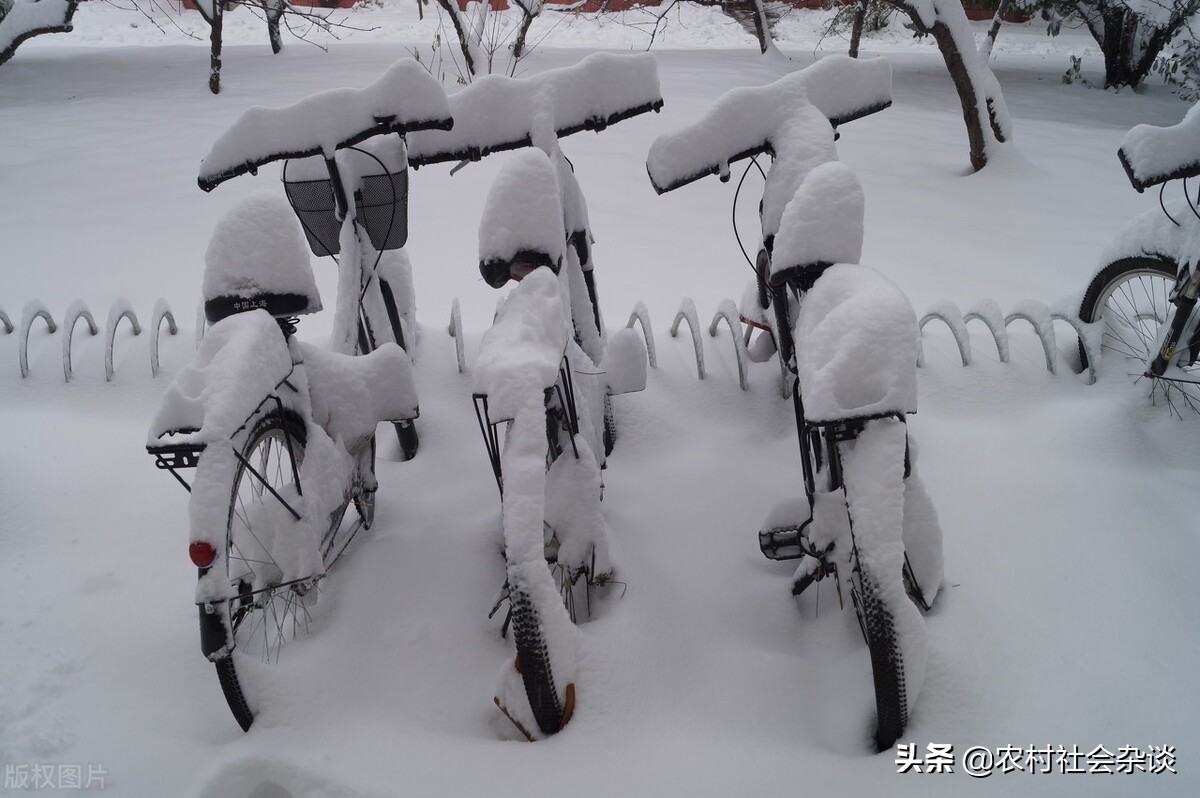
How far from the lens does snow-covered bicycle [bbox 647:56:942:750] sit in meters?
1.60

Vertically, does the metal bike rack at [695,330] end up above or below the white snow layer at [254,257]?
below

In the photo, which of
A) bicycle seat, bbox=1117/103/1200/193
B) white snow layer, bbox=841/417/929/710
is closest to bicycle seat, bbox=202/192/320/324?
white snow layer, bbox=841/417/929/710

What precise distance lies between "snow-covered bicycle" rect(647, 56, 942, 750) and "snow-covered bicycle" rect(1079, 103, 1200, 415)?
1.22m

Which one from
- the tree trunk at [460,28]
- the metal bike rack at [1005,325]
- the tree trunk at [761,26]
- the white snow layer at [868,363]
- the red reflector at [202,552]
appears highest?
the tree trunk at [761,26]

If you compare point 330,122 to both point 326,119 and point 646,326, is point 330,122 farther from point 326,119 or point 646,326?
point 646,326

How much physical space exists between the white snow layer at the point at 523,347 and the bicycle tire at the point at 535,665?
1.05ft

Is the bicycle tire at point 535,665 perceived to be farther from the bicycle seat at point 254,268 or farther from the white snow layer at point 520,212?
the bicycle seat at point 254,268

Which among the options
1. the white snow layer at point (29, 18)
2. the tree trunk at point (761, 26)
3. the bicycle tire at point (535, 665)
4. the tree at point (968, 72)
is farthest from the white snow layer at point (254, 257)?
the tree trunk at point (761, 26)

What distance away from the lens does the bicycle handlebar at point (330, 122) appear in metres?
2.56

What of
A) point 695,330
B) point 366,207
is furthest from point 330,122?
point 695,330

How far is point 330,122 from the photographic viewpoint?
8.60ft

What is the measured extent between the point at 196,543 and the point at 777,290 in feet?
5.98

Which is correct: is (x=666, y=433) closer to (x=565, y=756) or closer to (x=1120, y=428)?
(x=565, y=756)

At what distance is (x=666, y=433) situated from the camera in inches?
125
